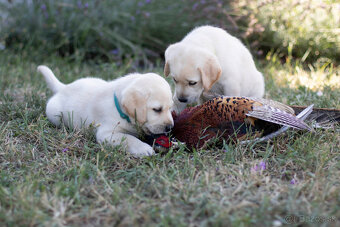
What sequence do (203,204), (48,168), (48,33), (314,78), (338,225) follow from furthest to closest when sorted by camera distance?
1. (48,33)
2. (314,78)
3. (48,168)
4. (203,204)
5. (338,225)

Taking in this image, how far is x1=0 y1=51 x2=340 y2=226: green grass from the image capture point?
1845mm

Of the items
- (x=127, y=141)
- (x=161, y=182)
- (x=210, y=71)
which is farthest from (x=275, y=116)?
(x=127, y=141)

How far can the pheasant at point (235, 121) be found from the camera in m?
2.60

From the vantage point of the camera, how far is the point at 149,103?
2.73 metres

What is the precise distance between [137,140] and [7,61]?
3403 mm

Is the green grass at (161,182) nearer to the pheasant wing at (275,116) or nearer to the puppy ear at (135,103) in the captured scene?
the pheasant wing at (275,116)

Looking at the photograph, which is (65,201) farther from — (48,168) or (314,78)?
(314,78)

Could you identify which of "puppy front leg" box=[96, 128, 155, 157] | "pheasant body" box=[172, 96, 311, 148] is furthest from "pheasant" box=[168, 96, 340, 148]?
"puppy front leg" box=[96, 128, 155, 157]

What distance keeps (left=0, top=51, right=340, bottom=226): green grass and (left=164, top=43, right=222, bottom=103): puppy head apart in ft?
2.42

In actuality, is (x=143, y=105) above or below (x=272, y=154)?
above

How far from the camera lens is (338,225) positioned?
1.69 m

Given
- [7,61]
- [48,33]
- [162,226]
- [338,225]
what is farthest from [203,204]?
[48,33]

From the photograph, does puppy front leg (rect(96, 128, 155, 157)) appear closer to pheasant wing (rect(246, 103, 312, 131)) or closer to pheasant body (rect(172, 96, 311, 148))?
pheasant body (rect(172, 96, 311, 148))

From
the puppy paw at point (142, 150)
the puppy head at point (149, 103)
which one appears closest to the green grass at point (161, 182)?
the puppy paw at point (142, 150)
